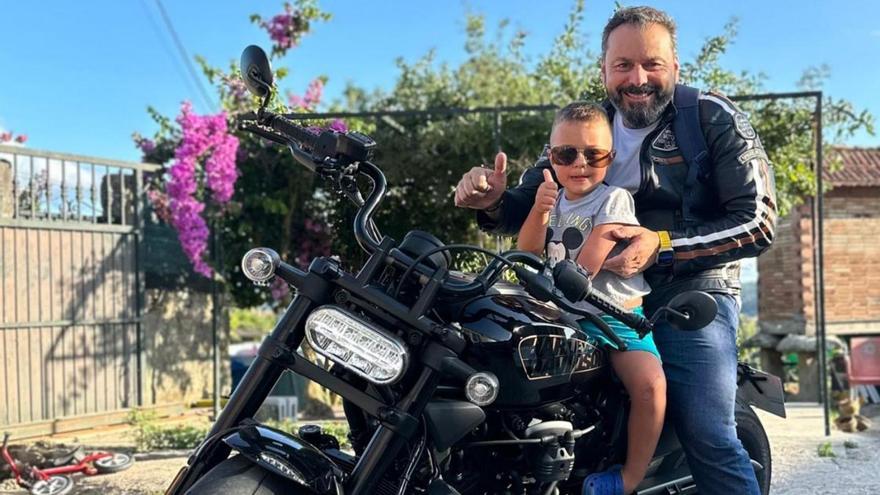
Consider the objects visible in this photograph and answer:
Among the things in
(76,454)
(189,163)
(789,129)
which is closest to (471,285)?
(76,454)

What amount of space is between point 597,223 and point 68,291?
7.24 metres

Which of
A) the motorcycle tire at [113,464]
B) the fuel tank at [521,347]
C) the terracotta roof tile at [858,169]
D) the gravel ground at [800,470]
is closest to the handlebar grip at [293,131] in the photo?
the fuel tank at [521,347]

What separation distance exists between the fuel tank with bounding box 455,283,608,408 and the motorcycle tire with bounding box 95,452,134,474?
4.51 m

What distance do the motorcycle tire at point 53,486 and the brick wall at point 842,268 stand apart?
56.3 ft

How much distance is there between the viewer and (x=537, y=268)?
1839 mm

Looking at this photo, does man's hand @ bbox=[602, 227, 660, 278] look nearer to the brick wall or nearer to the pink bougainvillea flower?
the pink bougainvillea flower

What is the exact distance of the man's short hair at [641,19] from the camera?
→ 2.58 meters

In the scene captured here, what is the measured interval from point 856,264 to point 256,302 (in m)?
14.9

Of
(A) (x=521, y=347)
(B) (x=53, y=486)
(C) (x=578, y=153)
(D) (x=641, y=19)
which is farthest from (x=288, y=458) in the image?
(B) (x=53, y=486)

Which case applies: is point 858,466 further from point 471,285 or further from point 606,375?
point 471,285

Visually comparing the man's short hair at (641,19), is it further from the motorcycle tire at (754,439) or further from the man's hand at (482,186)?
Result: the motorcycle tire at (754,439)

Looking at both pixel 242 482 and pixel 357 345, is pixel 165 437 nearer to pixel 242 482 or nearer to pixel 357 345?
pixel 242 482

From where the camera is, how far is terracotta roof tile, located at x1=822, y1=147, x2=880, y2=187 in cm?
1877

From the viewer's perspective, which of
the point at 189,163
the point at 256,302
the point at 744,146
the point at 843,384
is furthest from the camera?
the point at 843,384
